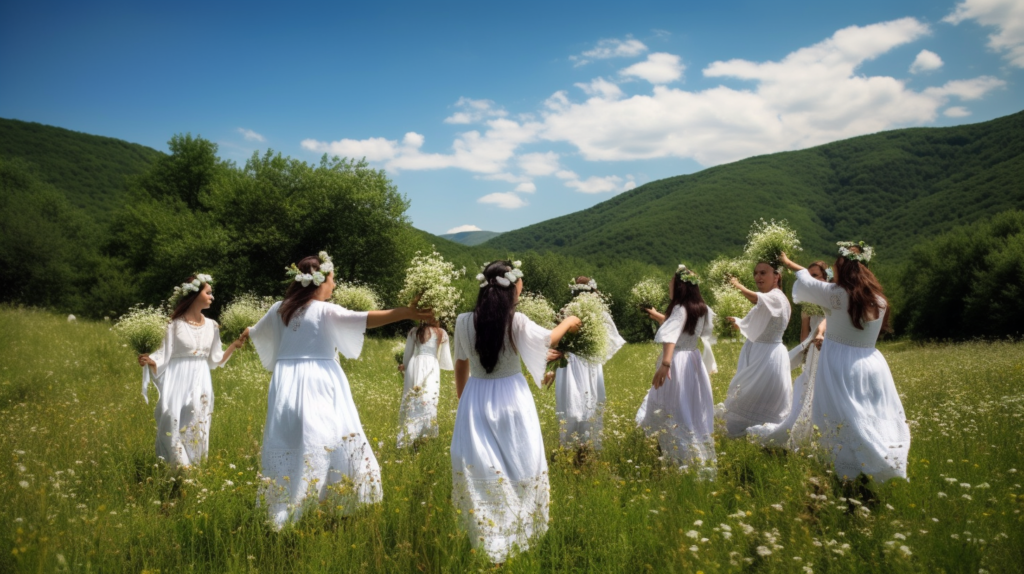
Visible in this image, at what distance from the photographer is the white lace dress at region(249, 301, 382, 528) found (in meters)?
4.82

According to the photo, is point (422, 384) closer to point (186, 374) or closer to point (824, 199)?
point (186, 374)

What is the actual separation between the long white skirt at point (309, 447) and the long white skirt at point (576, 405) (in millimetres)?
3082

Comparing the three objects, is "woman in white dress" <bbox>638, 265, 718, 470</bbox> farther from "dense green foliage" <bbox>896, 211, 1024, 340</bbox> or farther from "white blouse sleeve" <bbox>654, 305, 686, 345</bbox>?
"dense green foliage" <bbox>896, 211, 1024, 340</bbox>

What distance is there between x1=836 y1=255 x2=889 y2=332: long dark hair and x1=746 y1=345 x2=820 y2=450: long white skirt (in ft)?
2.85

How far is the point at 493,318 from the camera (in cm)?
452

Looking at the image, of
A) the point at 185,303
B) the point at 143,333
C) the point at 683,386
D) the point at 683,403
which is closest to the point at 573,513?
the point at 683,403

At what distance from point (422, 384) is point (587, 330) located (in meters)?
3.86

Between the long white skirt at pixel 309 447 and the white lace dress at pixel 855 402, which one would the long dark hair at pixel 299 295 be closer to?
the long white skirt at pixel 309 447

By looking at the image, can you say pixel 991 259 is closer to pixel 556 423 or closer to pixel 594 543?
pixel 556 423

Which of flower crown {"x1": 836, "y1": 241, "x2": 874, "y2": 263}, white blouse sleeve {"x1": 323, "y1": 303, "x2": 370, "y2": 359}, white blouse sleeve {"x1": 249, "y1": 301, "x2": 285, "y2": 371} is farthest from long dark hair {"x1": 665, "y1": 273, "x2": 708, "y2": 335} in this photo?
white blouse sleeve {"x1": 249, "y1": 301, "x2": 285, "y2": 371}

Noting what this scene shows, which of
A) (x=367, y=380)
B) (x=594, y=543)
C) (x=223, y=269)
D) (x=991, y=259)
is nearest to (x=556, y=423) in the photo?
(x=594, y=543)

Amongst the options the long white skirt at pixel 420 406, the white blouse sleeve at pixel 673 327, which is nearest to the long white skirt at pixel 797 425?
the white blouse sleeve at pixel 673 327

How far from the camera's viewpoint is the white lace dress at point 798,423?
21.0 ft

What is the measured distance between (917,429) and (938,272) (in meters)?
49.0
